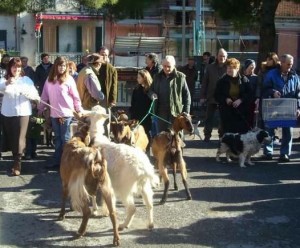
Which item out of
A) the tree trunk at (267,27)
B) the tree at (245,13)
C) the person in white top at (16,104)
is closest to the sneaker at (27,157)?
the person in white top at (16,104)

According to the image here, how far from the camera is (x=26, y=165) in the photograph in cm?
935

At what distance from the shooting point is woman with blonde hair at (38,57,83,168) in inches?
329

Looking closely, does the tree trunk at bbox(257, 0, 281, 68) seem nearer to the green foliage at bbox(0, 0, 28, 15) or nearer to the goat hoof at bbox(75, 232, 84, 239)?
the green foliage at bbox(0, 0, 28, 15)

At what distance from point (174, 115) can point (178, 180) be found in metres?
0.99

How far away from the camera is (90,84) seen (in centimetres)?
Result: 860

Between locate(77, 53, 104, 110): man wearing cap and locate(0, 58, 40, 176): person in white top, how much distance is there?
0.69 metres

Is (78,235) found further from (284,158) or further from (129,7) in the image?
(129,7)

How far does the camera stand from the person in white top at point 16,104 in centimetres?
837

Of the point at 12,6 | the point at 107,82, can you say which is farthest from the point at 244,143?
the point at 12,6

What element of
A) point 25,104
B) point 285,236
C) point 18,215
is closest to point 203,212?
point 285,236

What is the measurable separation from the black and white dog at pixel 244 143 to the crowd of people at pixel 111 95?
29cm

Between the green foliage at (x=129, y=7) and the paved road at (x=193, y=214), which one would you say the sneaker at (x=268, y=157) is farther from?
the green foliage at (x=129, y=7)

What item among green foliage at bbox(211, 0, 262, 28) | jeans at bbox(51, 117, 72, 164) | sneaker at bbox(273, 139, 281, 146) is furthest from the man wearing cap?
green foliage at bbox(211, 0, 262, 28)

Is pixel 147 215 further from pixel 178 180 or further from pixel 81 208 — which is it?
pixel 178 180
